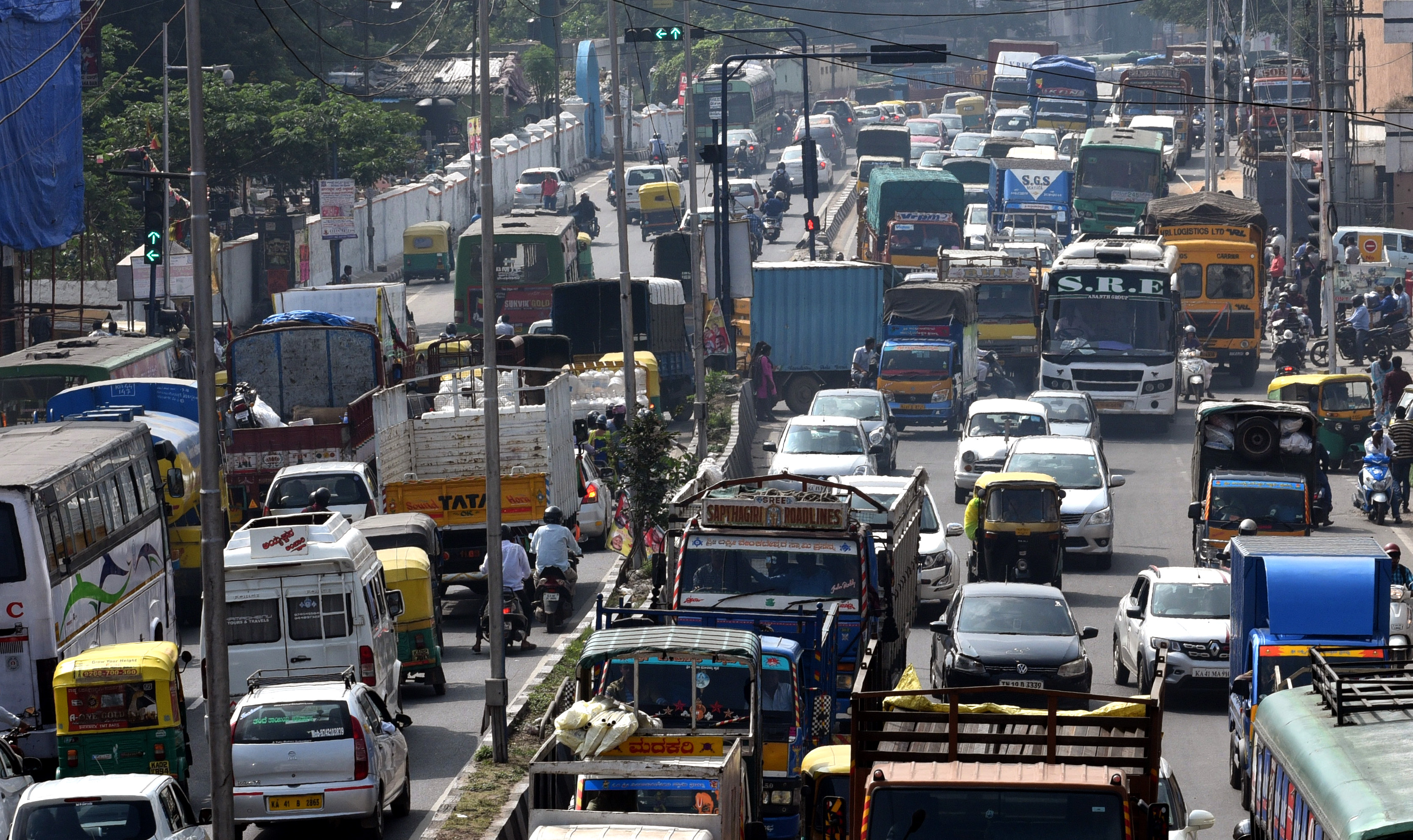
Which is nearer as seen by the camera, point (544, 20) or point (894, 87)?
point (544, 20)

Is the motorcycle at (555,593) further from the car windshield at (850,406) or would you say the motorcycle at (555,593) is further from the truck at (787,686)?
the car windshield at (850,406)

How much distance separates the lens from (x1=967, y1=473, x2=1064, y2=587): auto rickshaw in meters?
24.5

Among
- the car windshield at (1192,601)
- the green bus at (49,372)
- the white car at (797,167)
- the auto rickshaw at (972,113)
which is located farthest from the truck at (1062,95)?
the car windshield at (1192,601)

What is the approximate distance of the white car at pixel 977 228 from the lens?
52969mm

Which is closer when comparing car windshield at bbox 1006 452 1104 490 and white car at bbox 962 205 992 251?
car windshield at bbox 1006 452 1104 490

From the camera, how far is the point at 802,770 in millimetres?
13164

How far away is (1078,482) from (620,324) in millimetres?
13141

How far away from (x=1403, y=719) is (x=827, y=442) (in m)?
19.9

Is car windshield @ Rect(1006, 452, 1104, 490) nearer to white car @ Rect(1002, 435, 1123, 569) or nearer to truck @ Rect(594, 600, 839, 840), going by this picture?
white car @ Rect(1002, 435, 1123, 569)

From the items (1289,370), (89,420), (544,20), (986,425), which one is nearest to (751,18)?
(544,20)

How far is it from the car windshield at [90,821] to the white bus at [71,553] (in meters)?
4.50

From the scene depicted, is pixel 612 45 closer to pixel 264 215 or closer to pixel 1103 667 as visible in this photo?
pixel 1103 667

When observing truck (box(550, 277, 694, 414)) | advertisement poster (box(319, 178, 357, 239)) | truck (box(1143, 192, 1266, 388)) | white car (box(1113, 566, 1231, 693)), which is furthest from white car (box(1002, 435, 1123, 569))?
advertisement poster (box(319, 178, 357, 239))

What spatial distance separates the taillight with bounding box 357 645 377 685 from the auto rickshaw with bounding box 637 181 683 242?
4595 centimetres
